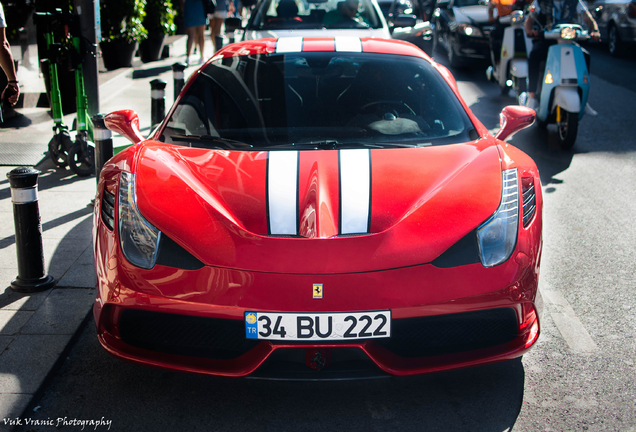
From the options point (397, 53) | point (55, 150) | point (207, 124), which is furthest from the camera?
point (55, 150)

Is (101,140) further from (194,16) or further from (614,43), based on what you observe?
(614,43)

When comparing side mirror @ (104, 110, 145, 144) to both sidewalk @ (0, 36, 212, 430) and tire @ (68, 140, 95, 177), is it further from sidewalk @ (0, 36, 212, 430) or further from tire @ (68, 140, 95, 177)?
tire @ (68, 140, 95, 177)

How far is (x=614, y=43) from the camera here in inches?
568

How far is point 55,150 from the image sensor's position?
238 inches

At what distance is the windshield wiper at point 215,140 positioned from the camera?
3.26 metres

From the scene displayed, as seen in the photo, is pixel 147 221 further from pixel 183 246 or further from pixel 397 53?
pixel 397 53

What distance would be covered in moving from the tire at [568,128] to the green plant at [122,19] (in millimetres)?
7170

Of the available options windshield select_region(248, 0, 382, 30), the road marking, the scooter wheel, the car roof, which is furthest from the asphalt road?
windshield select_region(248, 0, 382, 30)

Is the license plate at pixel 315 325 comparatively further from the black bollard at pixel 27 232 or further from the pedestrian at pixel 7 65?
the pedestrian at pixel 7 65

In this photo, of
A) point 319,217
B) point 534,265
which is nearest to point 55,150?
point 319,217

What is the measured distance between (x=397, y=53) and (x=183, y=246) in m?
1.98

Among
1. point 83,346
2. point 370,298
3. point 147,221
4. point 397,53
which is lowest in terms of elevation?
point 83,346

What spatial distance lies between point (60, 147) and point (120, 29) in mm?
5898

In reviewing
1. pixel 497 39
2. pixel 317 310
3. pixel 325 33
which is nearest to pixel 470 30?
pixel 497 39
